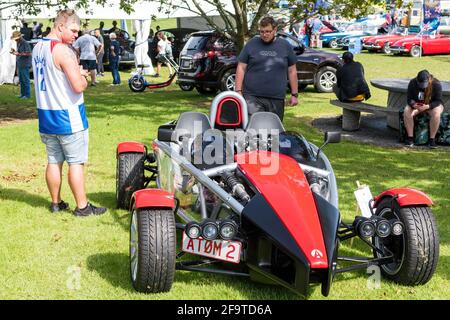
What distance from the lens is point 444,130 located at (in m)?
11.5

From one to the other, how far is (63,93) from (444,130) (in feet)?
23.7

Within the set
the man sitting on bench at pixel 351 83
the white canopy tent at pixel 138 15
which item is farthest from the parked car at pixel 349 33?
the man sitting on bench at pixel 351 83

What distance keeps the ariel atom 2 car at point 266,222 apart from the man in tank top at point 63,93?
1163 mm

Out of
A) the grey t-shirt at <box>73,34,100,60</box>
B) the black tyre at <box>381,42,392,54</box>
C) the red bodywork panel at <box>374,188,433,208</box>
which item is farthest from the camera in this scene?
the black tyre at <box>381,42,392,54</box>

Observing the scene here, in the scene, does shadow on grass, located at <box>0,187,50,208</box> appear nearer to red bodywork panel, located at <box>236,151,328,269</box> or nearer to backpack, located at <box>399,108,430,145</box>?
red bodywork panel, located at <box>236,151,328,269</box>

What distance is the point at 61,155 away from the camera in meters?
6.89

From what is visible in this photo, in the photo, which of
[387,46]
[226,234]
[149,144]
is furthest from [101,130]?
[387,46]

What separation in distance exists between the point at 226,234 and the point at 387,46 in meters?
29.2

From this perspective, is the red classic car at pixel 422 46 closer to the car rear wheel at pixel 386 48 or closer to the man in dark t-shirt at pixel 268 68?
the car rear wheel at pixel 386 48

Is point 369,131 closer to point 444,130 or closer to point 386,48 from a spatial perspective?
point 444,130

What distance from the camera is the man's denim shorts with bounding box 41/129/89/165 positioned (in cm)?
666

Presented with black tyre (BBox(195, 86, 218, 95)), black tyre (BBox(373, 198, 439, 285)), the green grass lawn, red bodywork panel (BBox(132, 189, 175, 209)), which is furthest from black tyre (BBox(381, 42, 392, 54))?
red bodywork panel (BBox(132, 189, 175, 209))

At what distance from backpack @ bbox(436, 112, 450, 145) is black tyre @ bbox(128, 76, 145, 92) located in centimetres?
1019
